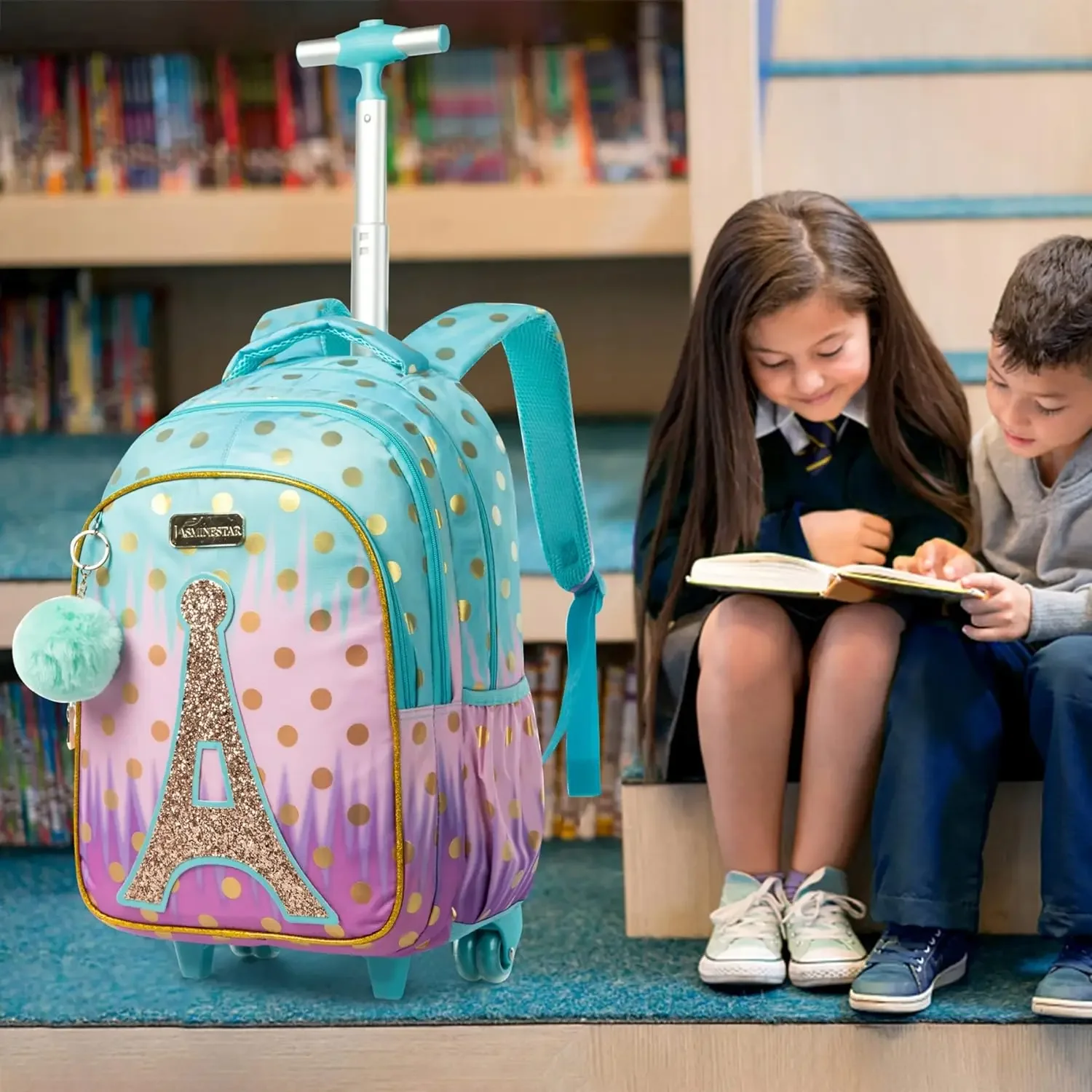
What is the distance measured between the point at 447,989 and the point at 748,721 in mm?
292

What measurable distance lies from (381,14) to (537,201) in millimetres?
386

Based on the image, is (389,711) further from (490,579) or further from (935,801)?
(935,801)

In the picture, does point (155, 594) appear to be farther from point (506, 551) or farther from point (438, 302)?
point (438, 302)

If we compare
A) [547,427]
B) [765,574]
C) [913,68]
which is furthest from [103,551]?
[913,68]

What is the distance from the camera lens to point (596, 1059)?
971 mm

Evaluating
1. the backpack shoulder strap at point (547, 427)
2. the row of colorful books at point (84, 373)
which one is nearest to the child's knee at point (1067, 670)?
the backpack shoulder strap at point (547, 427)

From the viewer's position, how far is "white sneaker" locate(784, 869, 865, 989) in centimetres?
100

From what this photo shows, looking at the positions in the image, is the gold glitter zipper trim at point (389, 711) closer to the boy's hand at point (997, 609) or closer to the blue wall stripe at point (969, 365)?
the boy's hand at point (997, 609)

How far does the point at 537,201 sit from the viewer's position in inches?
62.9

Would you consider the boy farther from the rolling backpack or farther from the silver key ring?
the silver key ring

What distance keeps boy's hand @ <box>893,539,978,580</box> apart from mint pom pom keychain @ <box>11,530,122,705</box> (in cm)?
57

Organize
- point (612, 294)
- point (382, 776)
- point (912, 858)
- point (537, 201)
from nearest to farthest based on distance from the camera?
point (382, 776) → point (912, 858) → point (537, 201) → point (612, 294)

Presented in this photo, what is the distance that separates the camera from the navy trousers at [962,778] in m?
0.97

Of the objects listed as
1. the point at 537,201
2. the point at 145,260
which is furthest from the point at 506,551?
the point at 145,260
